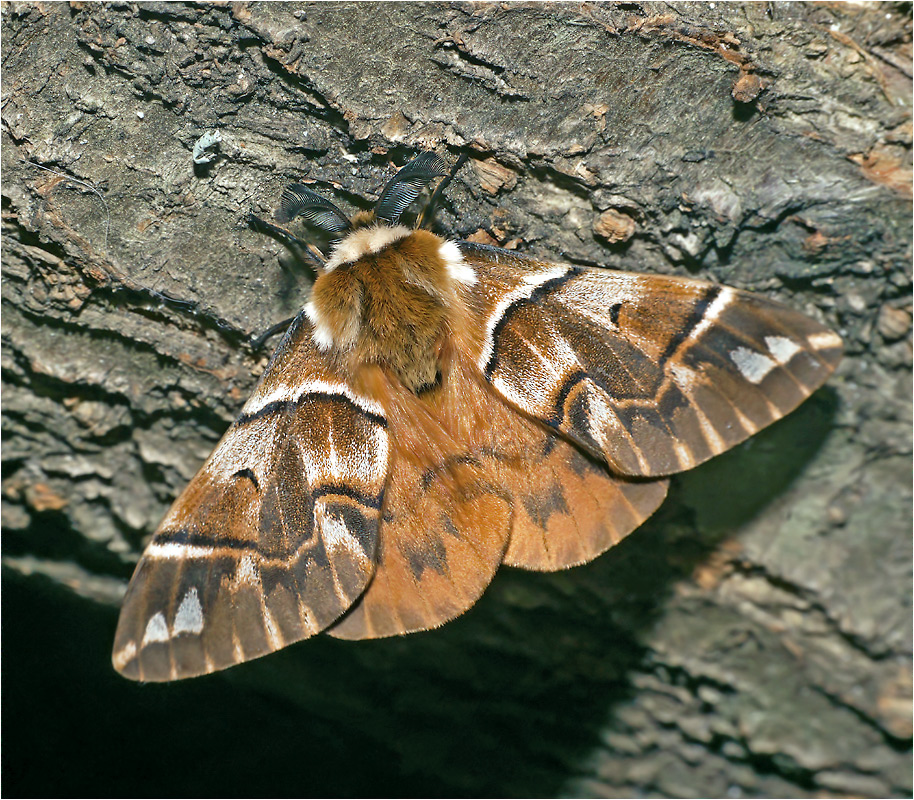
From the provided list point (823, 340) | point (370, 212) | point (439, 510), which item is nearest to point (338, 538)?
point (439, 510)

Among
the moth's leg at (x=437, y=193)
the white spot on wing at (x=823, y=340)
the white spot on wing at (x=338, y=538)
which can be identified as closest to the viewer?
the white spot on wing at (x=823, y=340)

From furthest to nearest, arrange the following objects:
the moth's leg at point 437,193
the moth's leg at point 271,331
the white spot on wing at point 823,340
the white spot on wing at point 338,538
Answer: the moth's leg at point 271,331, the moth's leg at point 437,193, the white spot on wing at point 338,538, the white spot on wing at point 823,340

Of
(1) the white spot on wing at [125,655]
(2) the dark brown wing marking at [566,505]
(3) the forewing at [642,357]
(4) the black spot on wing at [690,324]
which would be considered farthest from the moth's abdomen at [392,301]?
(1) the white spot on wing at [125,655]

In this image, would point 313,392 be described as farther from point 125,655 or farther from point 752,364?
point 752,364

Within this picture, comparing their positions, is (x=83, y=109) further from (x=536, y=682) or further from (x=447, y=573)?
(x=536, y=682)

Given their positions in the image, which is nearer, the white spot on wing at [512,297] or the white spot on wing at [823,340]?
the white spot on wing at [823,340]

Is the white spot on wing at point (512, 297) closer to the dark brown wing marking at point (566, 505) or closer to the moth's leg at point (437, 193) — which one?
the dark brown wing marking at point (566, 505)

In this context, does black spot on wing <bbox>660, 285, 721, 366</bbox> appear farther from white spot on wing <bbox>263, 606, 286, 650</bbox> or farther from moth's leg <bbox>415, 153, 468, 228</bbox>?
white spot on wing <bbox>263, 606, 286, 650</bbox>
